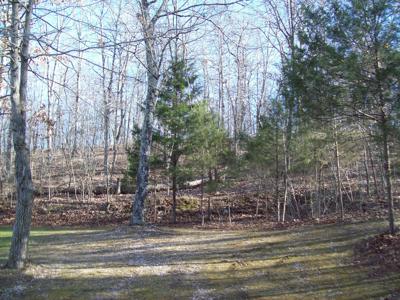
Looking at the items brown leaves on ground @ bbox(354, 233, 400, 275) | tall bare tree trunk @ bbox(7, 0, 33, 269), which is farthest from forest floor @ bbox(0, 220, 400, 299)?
tall bare tree trunk @ bbox(7, 0, 33, 269)

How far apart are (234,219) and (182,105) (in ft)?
18.5

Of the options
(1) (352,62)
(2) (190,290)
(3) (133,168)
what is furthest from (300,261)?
(3) (133,168)

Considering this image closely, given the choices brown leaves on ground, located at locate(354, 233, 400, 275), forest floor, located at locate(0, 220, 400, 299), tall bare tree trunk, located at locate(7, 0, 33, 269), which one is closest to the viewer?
forest floor, located at locate(0, 220, 400, 299)

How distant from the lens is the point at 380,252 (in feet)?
26.9

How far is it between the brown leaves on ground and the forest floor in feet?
0.56

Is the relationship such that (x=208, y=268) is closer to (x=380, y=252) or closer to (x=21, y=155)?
(x=380, y=252)

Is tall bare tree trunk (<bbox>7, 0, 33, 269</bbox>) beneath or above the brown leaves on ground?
above

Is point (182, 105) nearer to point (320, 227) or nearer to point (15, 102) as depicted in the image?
point (320, 227)

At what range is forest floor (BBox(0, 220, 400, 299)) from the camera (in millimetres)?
6688

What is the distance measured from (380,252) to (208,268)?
340 cm

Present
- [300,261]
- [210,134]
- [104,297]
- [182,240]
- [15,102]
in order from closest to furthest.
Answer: [104,297] → [15,102] → [300,261] → [182,240] → [210,134]

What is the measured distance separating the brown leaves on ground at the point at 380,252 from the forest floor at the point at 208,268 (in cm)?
17

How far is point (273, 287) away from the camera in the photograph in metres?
6.95

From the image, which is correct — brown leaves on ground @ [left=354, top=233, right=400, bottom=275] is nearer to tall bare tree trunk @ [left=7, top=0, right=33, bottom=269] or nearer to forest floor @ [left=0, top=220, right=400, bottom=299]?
forest floor @ [left=0, top=220, right=400, bottom=299]
